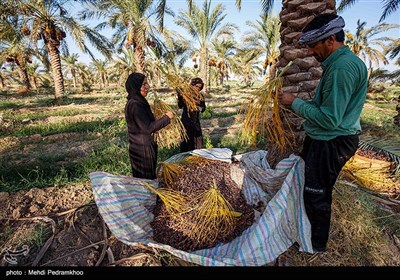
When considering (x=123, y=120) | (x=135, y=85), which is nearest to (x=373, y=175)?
(x=135, y=85)

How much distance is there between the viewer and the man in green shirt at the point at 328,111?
1.50 meters

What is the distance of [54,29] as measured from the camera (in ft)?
42.4

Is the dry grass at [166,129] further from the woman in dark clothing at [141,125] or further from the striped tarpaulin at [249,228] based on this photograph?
the striped tarpaulin at [249,228]

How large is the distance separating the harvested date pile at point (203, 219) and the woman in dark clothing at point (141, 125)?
512 mm

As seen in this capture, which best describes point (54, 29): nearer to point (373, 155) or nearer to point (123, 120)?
point (123, 120)

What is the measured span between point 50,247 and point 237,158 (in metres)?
2.21

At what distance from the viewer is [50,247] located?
2.19 m

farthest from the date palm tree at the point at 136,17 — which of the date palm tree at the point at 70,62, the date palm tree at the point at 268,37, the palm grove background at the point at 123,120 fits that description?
the date palm tree at the point at 70,62

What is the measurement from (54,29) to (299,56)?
15.2 meters

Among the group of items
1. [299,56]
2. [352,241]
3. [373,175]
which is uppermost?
[299,56]

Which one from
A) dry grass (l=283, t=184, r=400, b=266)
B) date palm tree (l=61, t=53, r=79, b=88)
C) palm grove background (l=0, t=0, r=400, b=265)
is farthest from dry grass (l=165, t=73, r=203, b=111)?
date palm tree (l=61, t=53, r=79, b=88)

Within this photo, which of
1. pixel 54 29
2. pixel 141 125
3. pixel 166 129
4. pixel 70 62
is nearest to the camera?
pixel 141 125
